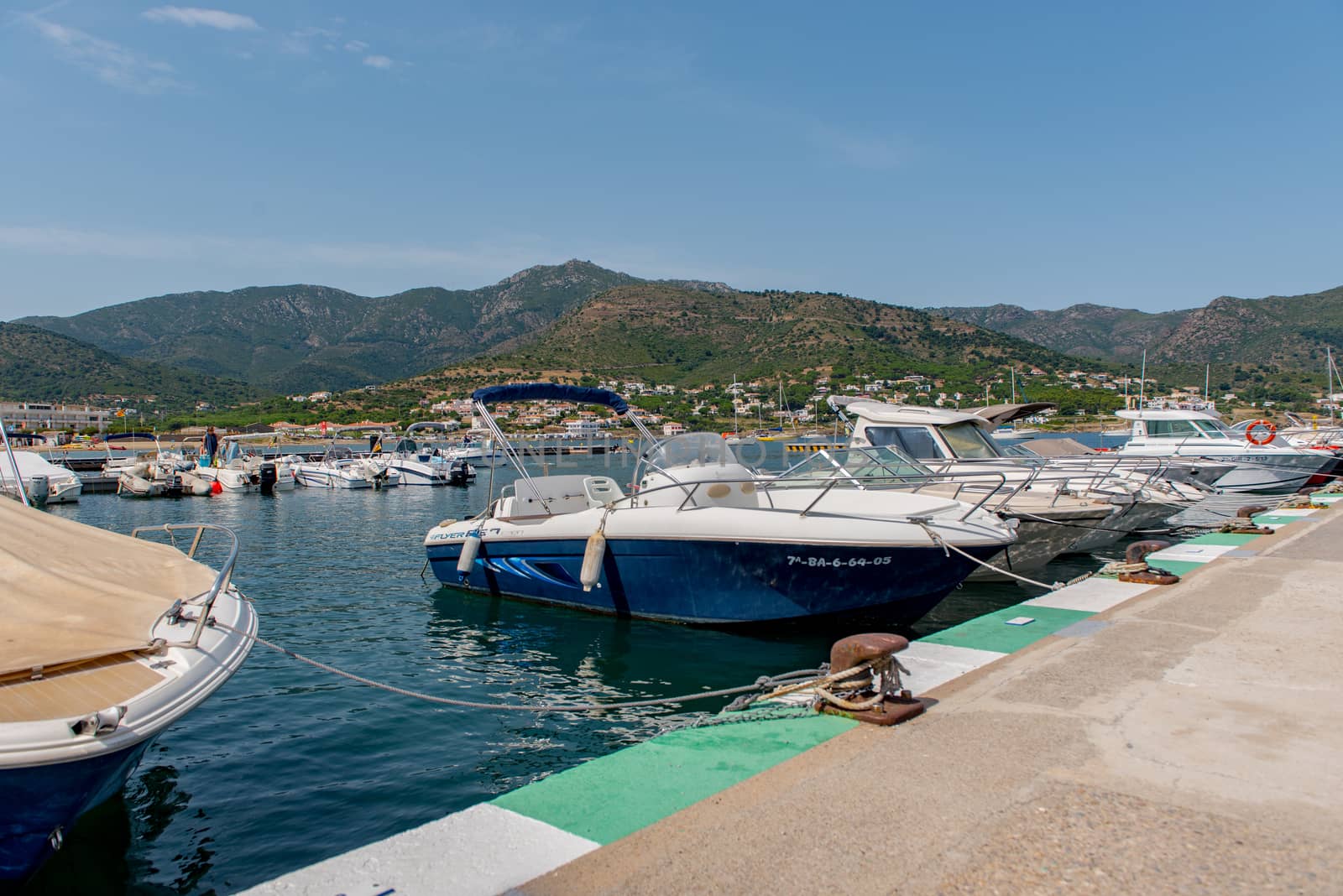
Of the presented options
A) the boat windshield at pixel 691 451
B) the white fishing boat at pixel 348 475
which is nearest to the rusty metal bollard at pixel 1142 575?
the boat windshield at pixel 691 451

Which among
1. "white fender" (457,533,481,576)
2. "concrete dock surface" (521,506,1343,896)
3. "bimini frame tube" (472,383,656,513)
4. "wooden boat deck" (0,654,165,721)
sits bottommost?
"white fender" (457,533,481,576)

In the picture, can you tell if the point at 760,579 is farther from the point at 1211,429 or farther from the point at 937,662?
the point at 1211,429

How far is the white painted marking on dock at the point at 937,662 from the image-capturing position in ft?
19.0

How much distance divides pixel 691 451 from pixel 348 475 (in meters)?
35.9

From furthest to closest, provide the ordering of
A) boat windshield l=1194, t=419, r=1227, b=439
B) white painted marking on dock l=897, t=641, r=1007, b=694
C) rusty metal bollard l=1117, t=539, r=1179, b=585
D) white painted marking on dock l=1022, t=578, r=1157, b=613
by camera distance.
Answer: boat windshield l=1194, t=419, r=1227, b=439
rusty metal bollard l=1117, t=539, r=1179, b=585
white painted marking on dock l=1022, t=578, r=1157, b=613
white painted marking on dock l=897, t=641, r=1007, b=694

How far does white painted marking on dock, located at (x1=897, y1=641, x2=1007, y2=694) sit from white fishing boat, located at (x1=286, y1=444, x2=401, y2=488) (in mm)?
40777

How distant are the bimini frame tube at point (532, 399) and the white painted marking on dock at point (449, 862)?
9221mm

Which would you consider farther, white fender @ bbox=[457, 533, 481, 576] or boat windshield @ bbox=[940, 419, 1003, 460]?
boat windshield @ bbox=[940, 419, 1003, 460]

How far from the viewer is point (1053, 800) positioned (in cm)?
378

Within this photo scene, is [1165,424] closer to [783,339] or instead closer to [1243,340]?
[783,339]

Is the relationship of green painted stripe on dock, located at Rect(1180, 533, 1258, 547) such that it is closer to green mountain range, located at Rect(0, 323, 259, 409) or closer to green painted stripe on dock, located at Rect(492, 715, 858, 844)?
green painted stripe on dock, located at Rect(492, 715, 858, 844)

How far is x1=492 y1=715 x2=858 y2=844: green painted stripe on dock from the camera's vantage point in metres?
3.88

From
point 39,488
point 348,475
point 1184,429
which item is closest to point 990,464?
point 1184,429

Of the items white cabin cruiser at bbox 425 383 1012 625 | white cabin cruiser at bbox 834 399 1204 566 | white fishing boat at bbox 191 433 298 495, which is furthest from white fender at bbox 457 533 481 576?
white fishing boat at bbox 191 433 298 495
